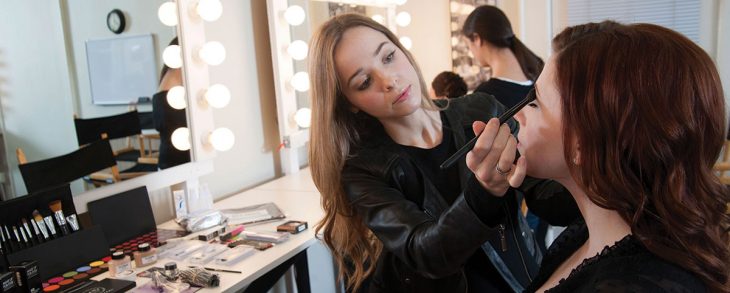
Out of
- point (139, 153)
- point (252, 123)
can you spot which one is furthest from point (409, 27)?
point (139, 153)

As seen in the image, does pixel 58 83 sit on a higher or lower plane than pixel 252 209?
higher

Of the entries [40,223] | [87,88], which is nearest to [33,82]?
[87,88]

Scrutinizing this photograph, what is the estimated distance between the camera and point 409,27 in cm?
334

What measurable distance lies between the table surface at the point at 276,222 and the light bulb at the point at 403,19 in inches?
45.6

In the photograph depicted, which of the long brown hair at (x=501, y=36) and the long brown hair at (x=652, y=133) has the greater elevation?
the long brown hair at (x=501, y=36)

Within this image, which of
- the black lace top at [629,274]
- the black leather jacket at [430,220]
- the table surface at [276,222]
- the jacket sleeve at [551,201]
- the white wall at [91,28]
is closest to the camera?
the black lace top at [629,274]

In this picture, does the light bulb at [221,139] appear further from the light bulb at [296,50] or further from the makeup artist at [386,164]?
the makeup artist at [386,164]

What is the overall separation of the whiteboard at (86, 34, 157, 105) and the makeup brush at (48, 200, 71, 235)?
1.01 ft

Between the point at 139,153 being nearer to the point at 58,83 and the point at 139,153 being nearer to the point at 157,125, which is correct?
the point at 157,125

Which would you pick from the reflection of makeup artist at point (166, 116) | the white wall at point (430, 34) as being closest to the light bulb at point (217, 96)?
the reflection of makeup artist at point (166, 116)

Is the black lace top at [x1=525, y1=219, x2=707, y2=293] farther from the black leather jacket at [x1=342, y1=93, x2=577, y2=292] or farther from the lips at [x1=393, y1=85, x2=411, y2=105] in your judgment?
the lips at [x1=393, y1=85, x2=411, y2=105]

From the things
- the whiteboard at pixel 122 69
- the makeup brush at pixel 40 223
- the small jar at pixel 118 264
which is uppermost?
the whiteboard at pixel 122 69

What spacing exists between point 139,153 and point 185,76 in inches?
11.5

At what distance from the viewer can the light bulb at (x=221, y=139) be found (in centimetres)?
186
